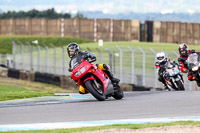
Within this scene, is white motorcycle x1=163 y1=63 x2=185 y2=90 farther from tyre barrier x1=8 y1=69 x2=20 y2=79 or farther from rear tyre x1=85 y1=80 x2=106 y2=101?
tyre barrier x1=8 y1=69 x2=20 y2=79

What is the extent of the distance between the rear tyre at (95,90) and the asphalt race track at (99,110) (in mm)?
201

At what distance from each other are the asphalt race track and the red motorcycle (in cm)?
32

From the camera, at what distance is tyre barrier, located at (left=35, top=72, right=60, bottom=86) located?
29902mm

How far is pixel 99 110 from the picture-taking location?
1122 cm

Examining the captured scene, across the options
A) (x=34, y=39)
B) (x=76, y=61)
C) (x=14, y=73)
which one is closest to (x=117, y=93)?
(x=76, y=61)

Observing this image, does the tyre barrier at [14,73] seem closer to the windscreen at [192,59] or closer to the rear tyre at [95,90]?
the windscreen at [192,59]

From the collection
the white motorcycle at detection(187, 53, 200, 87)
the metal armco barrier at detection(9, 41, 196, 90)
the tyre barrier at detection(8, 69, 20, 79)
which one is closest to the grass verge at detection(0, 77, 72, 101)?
the tyre barrier at detection(8, 69, 20, 79)

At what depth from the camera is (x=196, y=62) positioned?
1775 cm

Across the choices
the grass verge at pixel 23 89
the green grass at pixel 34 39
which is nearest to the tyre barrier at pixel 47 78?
the grass verge at pixel 23 89

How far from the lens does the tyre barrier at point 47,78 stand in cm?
2990

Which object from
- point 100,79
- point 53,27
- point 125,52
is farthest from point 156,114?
point 53,27

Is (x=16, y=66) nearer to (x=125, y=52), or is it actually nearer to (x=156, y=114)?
(x=125, y=52)

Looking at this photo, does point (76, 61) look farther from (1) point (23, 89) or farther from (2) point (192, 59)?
(1) point (23, 89)

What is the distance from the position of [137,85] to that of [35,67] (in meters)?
11.6
